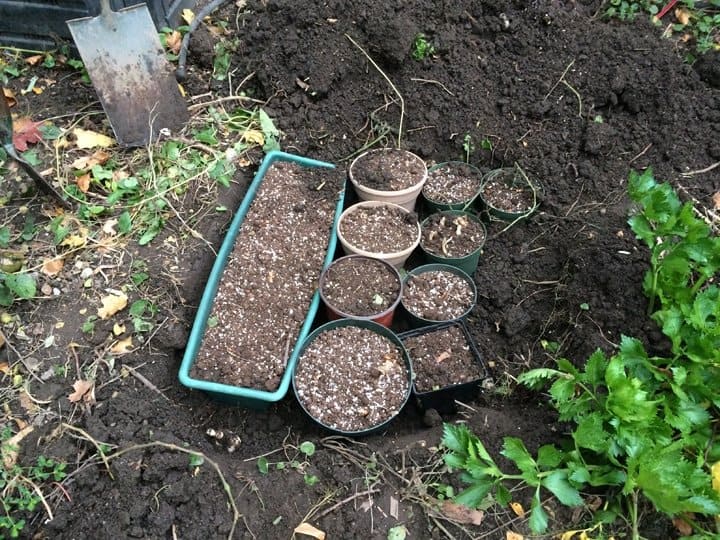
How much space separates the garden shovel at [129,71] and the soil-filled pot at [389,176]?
110 centimetres

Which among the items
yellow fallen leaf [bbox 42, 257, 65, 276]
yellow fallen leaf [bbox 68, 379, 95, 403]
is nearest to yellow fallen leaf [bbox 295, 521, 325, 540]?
yellow fallen leaf [bbox 68, 379, 95, 403]

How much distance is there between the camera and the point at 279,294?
2871mm

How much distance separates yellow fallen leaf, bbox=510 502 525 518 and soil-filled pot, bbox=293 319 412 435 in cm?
59

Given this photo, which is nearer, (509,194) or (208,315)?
(208,315)

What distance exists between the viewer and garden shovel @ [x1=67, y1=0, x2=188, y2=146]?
322 centimetres

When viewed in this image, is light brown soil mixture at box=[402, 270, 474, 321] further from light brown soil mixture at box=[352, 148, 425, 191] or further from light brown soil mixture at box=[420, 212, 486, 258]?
light brown soil mixture at box=[352, 148, 425, 191]

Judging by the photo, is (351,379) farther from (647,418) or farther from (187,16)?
(187,16)

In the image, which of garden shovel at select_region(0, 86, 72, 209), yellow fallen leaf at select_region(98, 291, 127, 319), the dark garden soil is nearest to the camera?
the dark garden soil

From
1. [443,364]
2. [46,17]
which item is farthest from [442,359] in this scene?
[46,17]

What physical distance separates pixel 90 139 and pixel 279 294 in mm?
1434

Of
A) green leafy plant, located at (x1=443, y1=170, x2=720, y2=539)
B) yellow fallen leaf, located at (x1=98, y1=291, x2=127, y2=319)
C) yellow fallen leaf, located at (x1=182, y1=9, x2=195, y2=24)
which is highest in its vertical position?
green leafy plant, located at (x1=443, y1=170, x2=720, y2=539)

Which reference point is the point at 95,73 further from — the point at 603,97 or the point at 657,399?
the point at 657,399

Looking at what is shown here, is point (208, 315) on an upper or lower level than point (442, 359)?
lower

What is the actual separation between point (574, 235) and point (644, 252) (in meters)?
0.36
